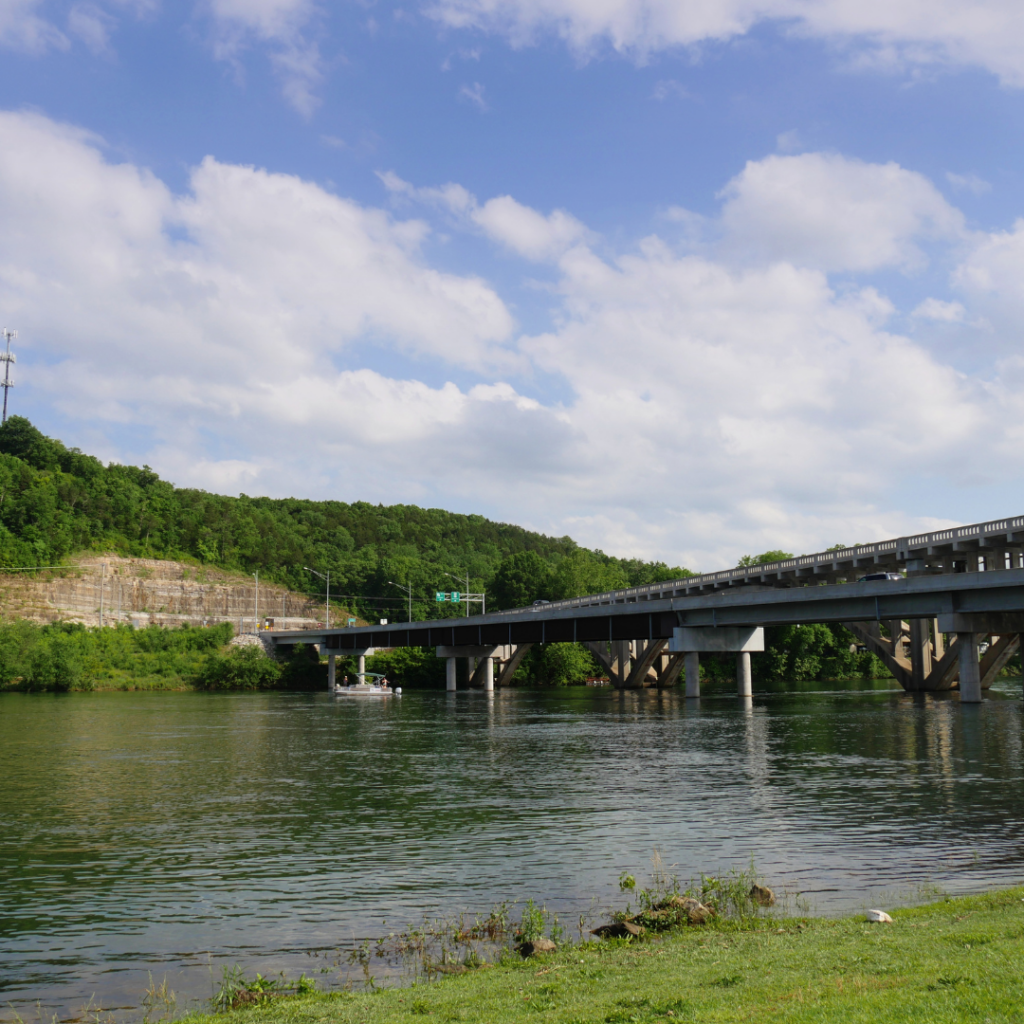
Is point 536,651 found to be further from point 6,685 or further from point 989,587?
point 989,587

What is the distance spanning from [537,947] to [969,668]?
2974 inches

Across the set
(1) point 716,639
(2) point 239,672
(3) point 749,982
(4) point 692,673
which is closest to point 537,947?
(3) point 749,982

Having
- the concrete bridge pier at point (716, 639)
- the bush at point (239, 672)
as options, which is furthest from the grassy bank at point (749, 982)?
the bush at point (239, 672)

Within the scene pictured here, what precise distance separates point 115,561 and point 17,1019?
198445 mm

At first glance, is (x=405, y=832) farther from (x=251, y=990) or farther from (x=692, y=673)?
(x=692, y=673)

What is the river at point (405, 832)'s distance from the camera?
16672mm

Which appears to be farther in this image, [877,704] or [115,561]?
[115,561]

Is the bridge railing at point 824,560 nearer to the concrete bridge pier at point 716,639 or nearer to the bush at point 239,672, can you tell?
the concrete bridge pier at point 716,639

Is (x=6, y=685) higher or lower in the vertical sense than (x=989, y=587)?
lower

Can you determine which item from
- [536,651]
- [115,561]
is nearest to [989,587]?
[536,651]

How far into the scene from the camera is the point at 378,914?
58.5ft

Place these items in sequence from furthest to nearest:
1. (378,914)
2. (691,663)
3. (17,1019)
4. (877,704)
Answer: (691,663)
(877,704)
(378,914)
(17,1019)

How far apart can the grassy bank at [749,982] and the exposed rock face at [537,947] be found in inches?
6.9

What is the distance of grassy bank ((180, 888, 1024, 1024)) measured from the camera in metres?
A: 10.3
